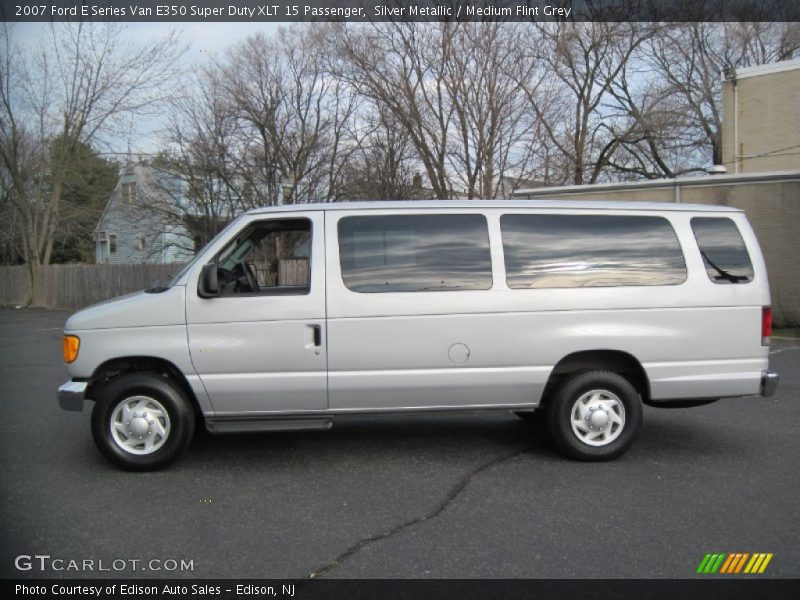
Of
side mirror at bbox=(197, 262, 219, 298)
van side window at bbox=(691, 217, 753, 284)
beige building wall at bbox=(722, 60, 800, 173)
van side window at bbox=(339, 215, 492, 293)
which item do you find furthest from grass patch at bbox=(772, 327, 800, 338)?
side mirror at bbox=(197, 262, 219, 298)

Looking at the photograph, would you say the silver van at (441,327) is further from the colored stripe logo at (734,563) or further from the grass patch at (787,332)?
the grass patch at (787,332)

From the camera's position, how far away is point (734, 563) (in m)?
3.93

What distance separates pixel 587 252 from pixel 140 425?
3797 mm

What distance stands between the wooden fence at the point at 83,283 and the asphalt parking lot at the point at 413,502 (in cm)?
2280

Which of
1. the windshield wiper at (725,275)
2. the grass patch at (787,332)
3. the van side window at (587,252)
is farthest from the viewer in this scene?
the grass patch at (787,332)

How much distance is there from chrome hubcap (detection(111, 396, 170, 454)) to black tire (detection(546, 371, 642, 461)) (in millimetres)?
3099

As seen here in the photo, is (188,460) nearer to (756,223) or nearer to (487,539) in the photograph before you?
(487,539)

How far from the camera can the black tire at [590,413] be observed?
5.70 m

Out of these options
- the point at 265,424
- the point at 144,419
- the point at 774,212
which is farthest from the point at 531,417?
the point at 774,212

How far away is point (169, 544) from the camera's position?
4.22 m

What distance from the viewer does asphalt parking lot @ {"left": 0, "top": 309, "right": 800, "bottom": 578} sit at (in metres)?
4.01

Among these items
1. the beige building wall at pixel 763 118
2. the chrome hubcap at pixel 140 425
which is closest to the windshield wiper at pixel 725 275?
the chrome hubcap at pixel 140 425

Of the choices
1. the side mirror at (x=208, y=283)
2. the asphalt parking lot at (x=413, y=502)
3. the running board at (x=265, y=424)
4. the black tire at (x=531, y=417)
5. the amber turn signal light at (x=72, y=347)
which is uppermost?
the side mirror at (x=208, y=283)

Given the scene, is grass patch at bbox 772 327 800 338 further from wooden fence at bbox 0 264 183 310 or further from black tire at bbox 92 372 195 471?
wooden fence at bbox 0 264 183 310
